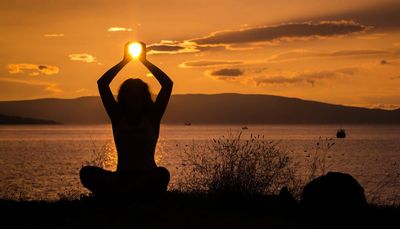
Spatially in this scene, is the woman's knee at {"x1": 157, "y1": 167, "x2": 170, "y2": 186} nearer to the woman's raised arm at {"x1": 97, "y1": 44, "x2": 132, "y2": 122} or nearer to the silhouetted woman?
the silhouetted woman

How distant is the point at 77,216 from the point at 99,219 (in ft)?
1.77

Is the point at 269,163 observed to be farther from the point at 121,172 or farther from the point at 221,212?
the point at 121,172

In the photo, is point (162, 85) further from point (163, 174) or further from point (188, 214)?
point (188, 214)

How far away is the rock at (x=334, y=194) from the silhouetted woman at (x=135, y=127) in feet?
8.26

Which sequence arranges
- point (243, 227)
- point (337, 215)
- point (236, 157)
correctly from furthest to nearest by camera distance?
point (236, 157) → point (337, 215) → point (243, 227)

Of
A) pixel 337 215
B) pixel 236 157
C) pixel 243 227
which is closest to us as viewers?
pixel 243 227

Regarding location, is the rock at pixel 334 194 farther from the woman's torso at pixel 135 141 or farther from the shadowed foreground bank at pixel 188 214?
the woman's torso at pixel 135 141

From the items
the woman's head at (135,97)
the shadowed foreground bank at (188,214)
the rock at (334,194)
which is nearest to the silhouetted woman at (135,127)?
the woman's head at (135,97)

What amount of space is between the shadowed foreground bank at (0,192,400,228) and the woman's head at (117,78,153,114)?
1506 millimetres

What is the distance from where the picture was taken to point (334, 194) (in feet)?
30.0

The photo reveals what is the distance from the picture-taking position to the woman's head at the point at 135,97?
8.20 meters

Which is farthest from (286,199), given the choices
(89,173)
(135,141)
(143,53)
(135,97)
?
(143,53)

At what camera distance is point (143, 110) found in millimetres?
8219

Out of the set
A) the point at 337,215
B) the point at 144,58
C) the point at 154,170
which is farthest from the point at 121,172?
the point at 337,215
